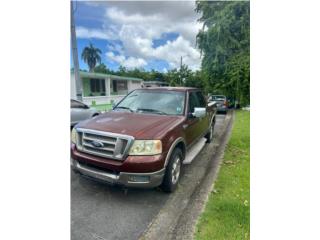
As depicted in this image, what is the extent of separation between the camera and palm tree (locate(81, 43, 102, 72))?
150ft

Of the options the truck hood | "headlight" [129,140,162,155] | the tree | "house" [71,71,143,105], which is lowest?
"headlight" [129,140,162,155]

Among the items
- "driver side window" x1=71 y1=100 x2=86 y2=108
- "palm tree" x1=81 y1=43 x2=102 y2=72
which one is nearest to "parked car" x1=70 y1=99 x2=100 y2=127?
"driver side window" x1=71 y1=100 x2=86 y2=108

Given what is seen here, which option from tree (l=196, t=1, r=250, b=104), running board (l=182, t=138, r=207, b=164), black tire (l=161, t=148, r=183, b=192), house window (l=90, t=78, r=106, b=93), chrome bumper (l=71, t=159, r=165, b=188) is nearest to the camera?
chrome bumper (l=71, t=159, r=165, b=188)

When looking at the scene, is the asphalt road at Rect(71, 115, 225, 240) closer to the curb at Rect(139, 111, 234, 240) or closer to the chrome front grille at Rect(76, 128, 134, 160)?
the curb at Rect(139, 111, 234, 240)

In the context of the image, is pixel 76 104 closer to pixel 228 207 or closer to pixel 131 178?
pixel 131 178

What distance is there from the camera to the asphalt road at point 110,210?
99.4 inches

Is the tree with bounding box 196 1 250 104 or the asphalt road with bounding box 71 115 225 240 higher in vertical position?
the tree with bounding box 196 1 250 104

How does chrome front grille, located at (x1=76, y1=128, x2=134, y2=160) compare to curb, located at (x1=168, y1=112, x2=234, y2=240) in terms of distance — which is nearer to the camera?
curb, located at (x1=168, y1=112, x2=234, y2=240)

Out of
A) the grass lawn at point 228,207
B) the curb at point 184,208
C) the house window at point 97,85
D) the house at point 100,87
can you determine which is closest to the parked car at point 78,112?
the curb at point 184,208

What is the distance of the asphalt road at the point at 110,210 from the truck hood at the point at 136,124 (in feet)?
3.49

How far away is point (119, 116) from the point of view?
3.82 metres

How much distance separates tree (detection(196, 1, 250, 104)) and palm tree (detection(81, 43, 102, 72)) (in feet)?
102

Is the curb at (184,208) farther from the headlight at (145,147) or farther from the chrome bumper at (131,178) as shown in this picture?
the headlight at (145,147)
